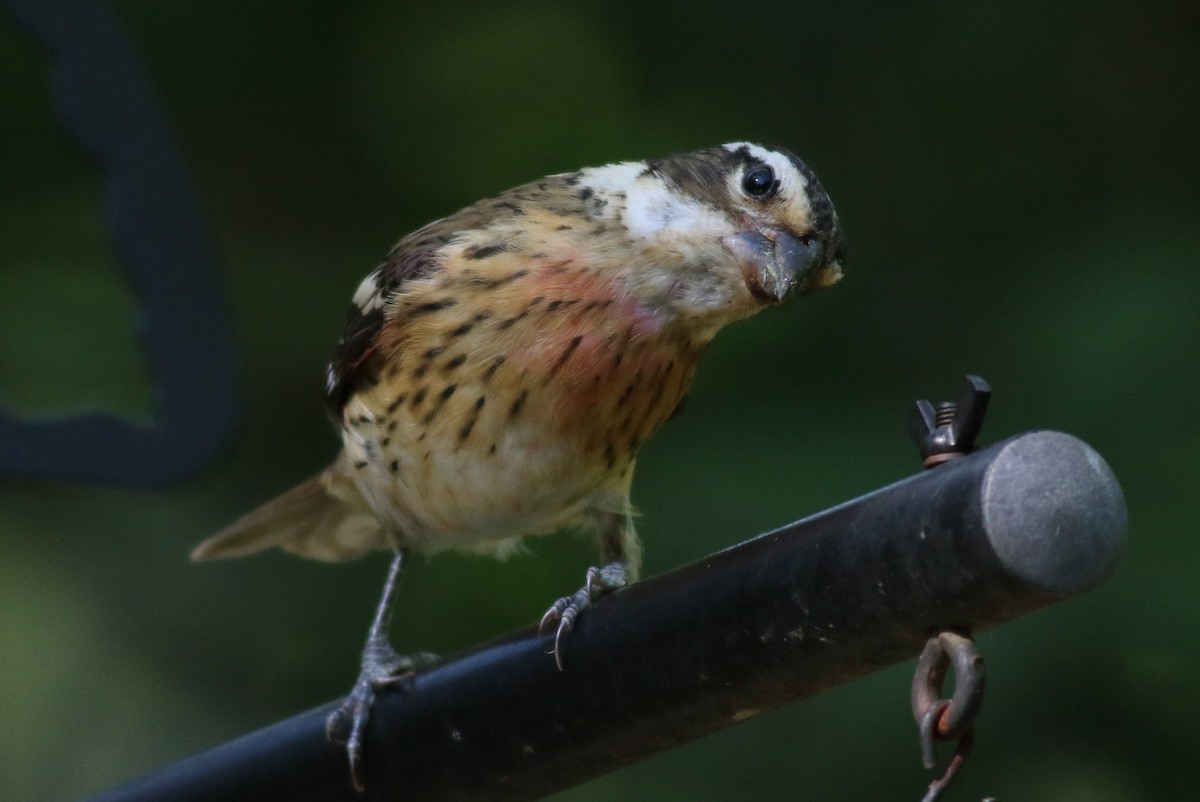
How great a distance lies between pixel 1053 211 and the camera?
10.8 ft

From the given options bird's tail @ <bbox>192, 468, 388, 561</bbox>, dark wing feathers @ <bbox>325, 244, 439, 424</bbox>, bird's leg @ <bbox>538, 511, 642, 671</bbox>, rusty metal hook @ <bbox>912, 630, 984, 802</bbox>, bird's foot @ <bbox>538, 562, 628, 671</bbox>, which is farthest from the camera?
bird's tail @ <bbox>192, 468, 388, 561</bbox>

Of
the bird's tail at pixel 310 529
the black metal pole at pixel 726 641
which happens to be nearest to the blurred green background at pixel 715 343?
the bird's tail at pixel 310 529

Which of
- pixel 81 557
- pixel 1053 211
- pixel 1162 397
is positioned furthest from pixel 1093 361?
pixel 81 557

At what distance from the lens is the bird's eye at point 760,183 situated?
7.27 feet

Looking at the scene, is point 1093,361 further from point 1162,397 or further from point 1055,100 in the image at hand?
point 1055,100

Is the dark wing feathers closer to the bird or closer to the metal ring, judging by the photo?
the bird

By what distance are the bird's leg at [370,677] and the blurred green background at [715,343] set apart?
44cm

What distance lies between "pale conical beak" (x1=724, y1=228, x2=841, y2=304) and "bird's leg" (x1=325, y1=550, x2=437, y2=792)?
613 millimetres

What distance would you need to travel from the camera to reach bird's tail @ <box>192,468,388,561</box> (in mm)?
2924

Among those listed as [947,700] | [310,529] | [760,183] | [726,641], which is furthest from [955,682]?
[310,529]

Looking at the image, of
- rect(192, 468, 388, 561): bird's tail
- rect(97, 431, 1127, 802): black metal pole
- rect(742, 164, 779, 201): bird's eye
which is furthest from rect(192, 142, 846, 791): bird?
rect(192, 468, 388, 561): bird's tail

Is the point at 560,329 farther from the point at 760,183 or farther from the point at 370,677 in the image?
the point at 370,677

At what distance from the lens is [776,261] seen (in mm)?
2150

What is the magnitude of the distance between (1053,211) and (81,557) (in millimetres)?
2090
